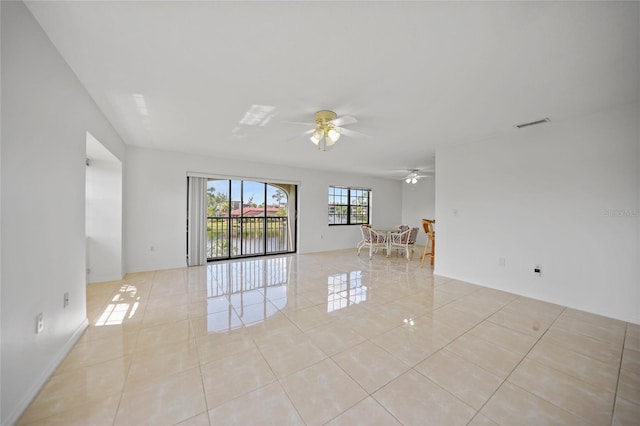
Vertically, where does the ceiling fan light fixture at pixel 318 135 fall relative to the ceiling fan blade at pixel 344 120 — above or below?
below

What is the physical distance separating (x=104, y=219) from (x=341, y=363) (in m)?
4.16

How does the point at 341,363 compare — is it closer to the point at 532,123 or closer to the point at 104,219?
the point at 532,123

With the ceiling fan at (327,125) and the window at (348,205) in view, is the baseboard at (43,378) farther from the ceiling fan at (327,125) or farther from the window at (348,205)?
the window at (348,205)

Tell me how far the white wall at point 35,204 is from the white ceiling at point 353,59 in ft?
0.81

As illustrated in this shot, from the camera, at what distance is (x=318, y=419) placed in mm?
1331

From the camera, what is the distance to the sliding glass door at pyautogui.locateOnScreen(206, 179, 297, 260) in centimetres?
563

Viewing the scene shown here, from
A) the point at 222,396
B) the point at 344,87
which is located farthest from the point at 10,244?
the point at 344,87

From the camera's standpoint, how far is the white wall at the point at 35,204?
1265 mm

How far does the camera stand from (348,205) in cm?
752

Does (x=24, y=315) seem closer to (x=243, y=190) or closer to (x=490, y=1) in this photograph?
(x=490, y=1)

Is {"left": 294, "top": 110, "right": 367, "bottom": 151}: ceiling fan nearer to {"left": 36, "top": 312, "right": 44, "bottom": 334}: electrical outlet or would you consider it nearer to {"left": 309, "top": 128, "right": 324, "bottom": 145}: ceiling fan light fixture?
{"left": 309, "top": 128, "right": 324, "bottom": 145}: ceiling fan light fixture

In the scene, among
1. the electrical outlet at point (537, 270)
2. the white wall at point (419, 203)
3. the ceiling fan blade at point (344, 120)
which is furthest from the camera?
the white wall at point (419, 203)

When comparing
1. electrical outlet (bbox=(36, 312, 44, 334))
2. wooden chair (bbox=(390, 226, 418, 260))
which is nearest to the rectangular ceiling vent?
wooden chair (bbox=(390, 226, 418, 260))

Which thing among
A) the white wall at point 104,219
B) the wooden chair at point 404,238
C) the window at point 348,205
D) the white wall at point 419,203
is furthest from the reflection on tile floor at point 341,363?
the white wall at point 419,203
